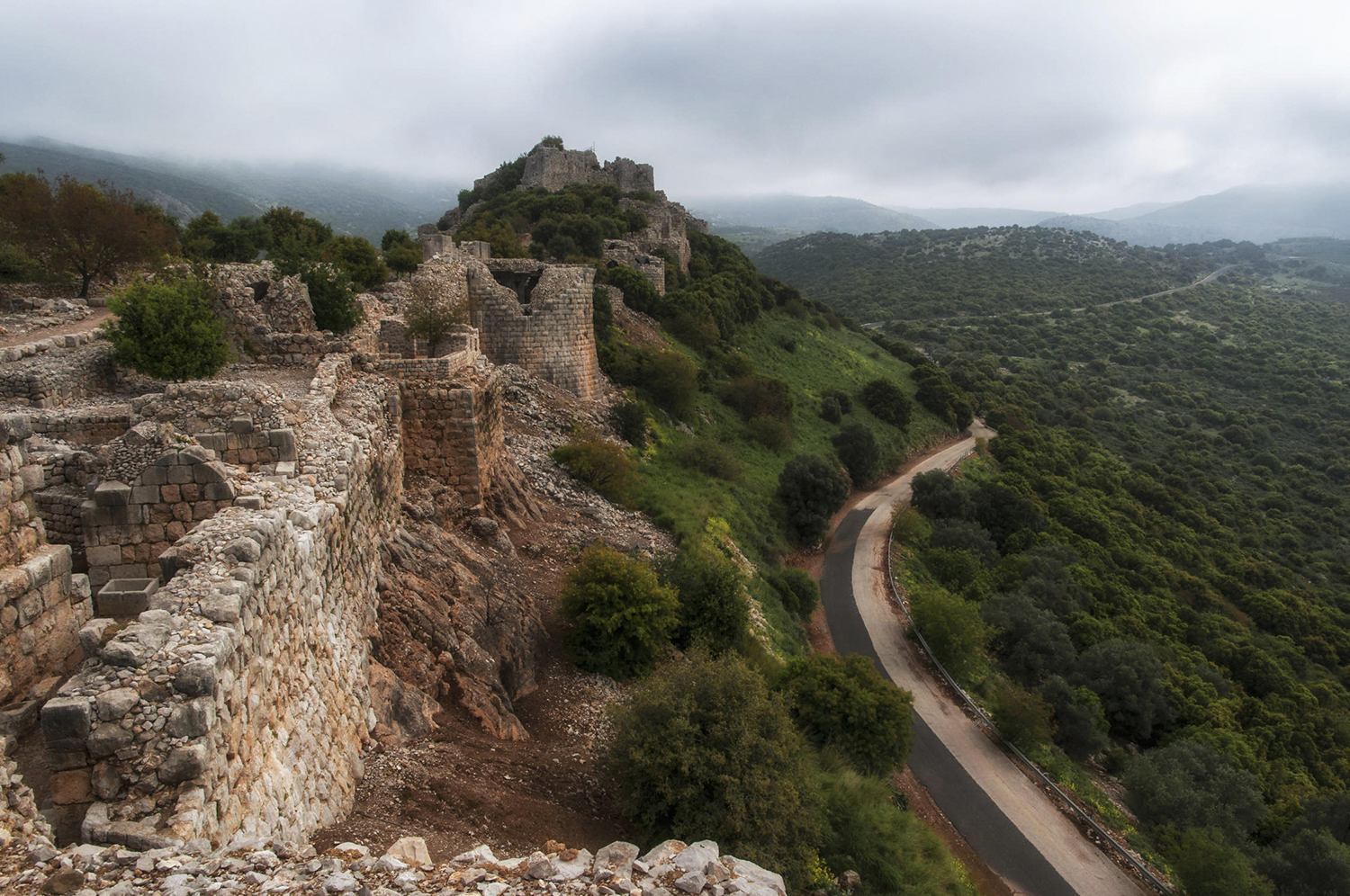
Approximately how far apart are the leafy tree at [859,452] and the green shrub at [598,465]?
71.1 ft

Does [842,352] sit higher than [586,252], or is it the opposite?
[586,252]

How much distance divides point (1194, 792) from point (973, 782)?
5889 millimetres

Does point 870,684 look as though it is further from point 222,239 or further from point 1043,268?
point 1043,268

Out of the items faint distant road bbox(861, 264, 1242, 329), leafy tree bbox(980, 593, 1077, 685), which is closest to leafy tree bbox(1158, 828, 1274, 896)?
leafy tree bbox(980, 593, 1077, 685)

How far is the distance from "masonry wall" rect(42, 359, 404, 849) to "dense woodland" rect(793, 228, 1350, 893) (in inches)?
733

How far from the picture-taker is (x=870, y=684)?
55.0 ft

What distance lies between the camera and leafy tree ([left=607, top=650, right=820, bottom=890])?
8.44 m

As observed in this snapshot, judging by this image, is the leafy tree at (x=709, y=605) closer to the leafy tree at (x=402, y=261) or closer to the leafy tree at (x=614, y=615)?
the leafy tree at (x=614, y=615)

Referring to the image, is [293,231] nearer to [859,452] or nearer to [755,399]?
[755,399]

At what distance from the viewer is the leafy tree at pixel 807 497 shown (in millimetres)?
30141

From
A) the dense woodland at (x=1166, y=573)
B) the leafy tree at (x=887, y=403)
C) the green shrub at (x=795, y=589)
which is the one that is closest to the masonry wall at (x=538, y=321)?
the green shrub at (x=795, y=589)

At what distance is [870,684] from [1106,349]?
9166 centimetres

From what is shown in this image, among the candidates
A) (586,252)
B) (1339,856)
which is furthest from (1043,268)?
(1339,856)

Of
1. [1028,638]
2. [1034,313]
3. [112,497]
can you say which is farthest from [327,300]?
[1034,313]
